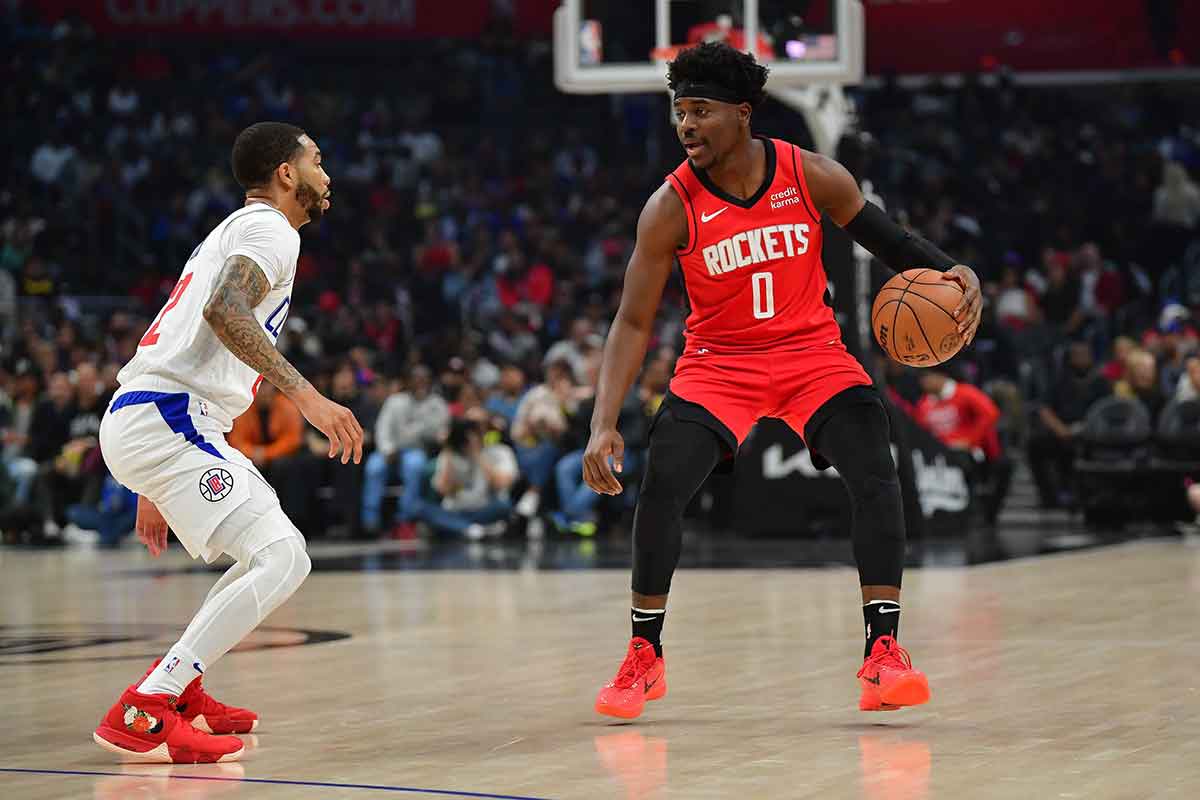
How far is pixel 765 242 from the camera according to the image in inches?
237

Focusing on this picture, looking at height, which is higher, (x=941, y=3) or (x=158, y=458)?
(x=941, y=3)

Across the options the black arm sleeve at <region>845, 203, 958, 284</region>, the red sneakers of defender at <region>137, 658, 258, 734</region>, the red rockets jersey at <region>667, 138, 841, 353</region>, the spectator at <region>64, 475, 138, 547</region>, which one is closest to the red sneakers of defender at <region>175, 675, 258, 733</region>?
the red sneakers of defender at <region>137, 658, 258, 734</region>

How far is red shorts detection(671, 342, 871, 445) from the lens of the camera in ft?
20.0

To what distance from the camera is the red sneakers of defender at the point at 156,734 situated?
5324mm

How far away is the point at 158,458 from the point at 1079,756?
2738 millimetres

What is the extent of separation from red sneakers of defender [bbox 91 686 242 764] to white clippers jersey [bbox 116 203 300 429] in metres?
0.88

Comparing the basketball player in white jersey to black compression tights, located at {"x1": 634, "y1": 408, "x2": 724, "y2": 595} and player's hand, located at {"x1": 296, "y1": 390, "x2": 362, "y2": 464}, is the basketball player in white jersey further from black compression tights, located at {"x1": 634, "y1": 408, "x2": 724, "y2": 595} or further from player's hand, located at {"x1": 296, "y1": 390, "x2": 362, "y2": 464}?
black compression tights, located at {"x1": 634, "y1": 408, "x2": 724, "y2": 595}

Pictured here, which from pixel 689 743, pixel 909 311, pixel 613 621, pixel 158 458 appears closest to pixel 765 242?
pixel 909 311

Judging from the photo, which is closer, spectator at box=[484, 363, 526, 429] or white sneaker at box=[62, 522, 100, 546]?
white sneaker at box=[62, 522, 100, 546]

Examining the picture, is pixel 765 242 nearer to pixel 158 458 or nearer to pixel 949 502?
pixel 158 458

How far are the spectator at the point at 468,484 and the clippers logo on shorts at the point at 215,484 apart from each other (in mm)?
10935

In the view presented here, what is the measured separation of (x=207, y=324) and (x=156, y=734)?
1183 mm

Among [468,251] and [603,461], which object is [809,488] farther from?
[468,251]

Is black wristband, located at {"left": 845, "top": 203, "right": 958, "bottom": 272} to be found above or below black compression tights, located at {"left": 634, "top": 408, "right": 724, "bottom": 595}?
above
